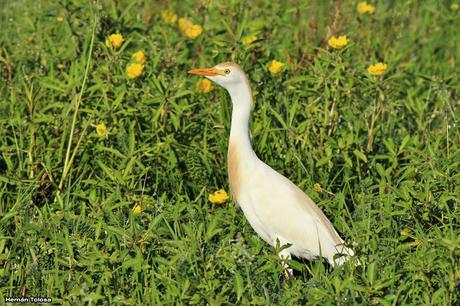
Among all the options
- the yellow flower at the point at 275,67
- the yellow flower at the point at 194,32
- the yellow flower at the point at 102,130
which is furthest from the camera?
the yellow flower at the point at 194,32

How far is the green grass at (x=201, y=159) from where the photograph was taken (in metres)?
4.07

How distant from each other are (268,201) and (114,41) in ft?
4.57

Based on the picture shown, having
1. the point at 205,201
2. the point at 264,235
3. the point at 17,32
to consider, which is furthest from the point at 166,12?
the point at 264,235

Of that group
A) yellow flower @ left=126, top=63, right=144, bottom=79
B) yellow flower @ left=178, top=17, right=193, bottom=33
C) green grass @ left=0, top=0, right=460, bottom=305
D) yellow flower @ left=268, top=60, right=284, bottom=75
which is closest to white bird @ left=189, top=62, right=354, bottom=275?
green grass @ left=0, top=0, right=460, bottom=305

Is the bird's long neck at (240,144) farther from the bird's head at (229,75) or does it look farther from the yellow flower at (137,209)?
the yellow flower at (137,209)

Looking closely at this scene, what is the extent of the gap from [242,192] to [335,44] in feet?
3.78

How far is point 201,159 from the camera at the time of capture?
5363 mm

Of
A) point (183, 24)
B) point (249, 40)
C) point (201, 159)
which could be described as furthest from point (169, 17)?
point (201, 159)

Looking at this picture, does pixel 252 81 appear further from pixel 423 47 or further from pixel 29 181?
pixel 423 47

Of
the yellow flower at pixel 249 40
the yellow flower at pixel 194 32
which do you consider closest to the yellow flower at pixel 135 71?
the yellow flower at pixel 249 40

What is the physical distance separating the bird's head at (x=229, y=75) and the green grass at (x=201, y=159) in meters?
0.40

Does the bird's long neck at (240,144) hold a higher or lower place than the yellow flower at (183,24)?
higher

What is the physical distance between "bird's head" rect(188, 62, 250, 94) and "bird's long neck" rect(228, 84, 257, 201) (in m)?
0.02

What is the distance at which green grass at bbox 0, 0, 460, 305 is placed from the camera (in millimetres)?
4074
